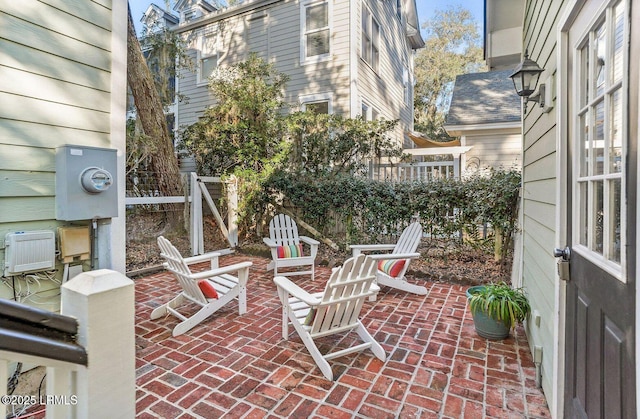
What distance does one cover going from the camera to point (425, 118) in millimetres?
19547

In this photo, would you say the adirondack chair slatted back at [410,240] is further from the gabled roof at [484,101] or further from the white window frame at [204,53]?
the white window frame at [204,53]

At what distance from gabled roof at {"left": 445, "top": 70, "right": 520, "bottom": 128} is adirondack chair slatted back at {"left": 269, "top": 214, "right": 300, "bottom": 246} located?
17.2 feet

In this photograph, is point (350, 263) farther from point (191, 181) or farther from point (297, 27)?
point (297, 27)

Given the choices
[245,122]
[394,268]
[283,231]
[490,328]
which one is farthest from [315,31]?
[490,328]

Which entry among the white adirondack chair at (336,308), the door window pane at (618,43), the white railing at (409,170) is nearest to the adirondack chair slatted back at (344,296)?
the white adirondack chair at (336,308)

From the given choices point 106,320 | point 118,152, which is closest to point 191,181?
point 118,152

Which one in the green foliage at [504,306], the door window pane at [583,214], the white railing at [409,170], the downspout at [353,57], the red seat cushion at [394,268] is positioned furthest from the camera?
the downspout at [353,57]

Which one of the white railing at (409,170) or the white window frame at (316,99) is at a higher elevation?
the white window frame at (316,99)

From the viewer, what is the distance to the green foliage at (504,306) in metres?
2.94

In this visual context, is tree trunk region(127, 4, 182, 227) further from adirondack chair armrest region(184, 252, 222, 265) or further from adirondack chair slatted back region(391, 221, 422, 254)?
adirondack chair slatted back region(391, 221, 422, 254)

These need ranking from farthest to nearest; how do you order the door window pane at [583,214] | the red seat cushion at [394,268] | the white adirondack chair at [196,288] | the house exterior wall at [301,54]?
1. the house exterior wall at [301,54]
2. the red seat cushion at [394,268]
3. the white adirondack chair at [196,288]
4. the door window pane at [583,214]

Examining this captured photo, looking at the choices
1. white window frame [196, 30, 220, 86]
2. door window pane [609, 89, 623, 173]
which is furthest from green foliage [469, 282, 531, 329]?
white window frame [196, 30, 220, 86]

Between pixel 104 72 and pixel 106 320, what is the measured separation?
221cm

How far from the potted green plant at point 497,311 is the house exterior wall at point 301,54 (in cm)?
565
